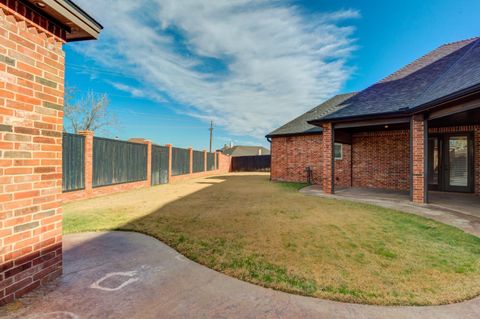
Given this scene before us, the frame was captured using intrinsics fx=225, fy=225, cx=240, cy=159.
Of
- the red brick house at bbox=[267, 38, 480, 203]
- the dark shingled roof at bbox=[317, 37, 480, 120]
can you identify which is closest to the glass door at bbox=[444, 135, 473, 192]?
the red brick house at bbox=[267, 38, 480, 203]

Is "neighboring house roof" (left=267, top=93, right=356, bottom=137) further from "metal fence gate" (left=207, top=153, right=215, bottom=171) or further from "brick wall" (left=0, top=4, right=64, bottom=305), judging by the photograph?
"brick wall" (left=0, top=4, right=64, bottom=305)

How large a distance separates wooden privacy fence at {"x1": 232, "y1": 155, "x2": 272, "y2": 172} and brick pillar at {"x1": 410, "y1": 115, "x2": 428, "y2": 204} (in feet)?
60.9

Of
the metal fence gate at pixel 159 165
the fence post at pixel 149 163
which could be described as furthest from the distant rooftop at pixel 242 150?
the fence post at pixel 149 163

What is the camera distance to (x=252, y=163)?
2708cm

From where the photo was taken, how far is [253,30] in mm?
9781

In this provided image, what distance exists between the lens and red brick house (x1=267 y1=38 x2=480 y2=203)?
7.50m

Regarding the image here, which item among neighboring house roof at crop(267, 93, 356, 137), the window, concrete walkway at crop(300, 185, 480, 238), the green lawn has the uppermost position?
neighboring house roof at crop(267, 93, 356, 137)

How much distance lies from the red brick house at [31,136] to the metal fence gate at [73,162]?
5844mm

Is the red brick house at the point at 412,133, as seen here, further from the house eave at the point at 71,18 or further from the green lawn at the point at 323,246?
the house eave at the point at 71,18

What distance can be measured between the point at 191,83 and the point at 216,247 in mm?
16311

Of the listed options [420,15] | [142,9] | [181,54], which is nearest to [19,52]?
[142,9]

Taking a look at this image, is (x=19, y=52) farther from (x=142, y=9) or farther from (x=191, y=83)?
(x=191, y=83)

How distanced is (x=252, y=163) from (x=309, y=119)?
41.6 ft

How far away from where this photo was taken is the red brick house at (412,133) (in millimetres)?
7500
